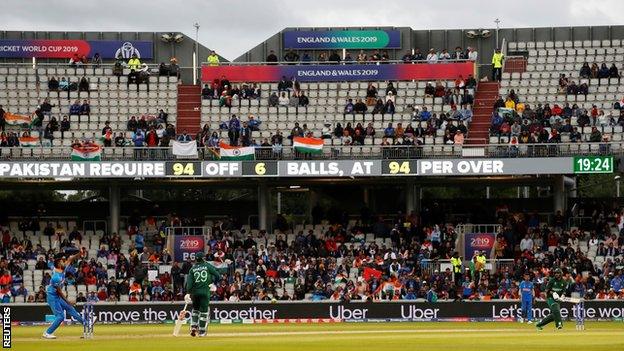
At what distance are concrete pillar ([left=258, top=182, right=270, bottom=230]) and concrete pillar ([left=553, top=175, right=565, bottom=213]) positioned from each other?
1186 cm

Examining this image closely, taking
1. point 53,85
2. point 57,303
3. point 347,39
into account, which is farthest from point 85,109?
point 57,303

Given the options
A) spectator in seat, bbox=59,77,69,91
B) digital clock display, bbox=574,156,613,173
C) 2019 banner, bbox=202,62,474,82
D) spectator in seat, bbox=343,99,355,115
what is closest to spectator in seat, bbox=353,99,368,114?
spectator in seat, bbox=343,99,355,115

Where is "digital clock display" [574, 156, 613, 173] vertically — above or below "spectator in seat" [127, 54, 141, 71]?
below

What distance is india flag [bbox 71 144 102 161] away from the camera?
55344 mm

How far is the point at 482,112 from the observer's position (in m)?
60.1

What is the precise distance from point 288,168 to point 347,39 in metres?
14.2

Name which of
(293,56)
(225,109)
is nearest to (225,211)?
(225,109)

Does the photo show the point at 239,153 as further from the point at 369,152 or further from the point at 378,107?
the point at 378,107

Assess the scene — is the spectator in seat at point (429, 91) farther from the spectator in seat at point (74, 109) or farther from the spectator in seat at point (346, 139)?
the spectator in seat at point (74, 109)

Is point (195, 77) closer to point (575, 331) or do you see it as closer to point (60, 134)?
point (60, 134)

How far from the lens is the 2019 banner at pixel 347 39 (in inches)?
2657

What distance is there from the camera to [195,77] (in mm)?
65688

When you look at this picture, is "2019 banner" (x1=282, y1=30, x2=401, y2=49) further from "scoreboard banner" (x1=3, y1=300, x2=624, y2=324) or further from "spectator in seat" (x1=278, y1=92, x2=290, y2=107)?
"scoreboard banner" (x1=3, y1=300, x2=624, y2=324)

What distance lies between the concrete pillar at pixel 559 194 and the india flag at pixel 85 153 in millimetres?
18689
